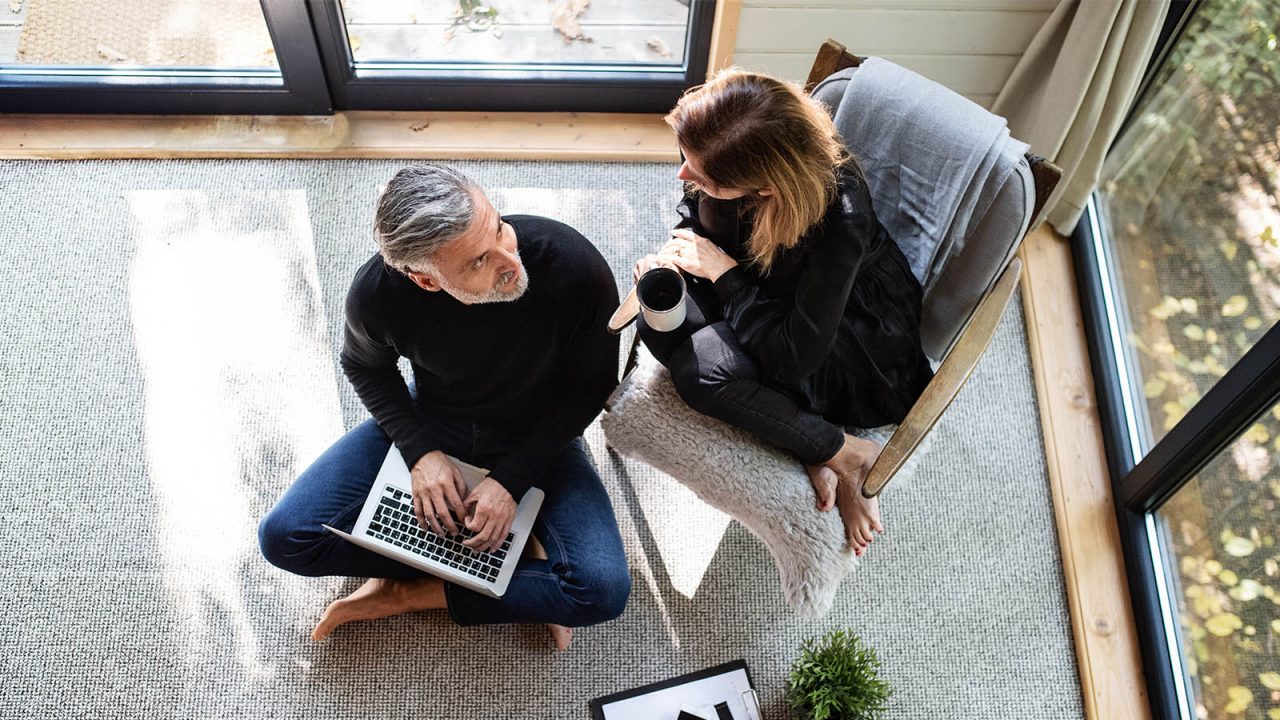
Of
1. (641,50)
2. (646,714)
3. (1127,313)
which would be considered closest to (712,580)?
(646,714)

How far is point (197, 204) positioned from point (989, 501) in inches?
78.2

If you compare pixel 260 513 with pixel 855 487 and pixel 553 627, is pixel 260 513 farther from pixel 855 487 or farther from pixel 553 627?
pixel 855 487

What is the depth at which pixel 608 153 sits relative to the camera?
8.30ft

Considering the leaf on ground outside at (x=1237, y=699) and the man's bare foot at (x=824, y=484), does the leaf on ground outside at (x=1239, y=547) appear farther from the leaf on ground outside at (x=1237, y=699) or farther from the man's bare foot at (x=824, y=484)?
the man's bare foot at (x=824, y=484)

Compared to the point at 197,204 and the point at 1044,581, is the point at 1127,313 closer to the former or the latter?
the point at 1044,581

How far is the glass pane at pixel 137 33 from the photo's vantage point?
2344 mm

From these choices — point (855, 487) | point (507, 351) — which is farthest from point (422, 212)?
point (855, 487)

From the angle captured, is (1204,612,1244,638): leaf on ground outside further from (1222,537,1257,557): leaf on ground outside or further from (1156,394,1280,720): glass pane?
(1222,537,1257,557): leaf on ground outside

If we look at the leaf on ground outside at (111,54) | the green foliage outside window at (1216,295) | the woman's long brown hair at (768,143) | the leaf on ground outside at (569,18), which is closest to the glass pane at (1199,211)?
the green foliage outside window at (1216,295)

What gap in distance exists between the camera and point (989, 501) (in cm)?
218

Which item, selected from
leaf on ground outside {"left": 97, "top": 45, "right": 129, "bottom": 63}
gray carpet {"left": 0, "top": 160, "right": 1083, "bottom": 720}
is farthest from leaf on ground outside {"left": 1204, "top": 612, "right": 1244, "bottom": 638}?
leaf on ground outside {"left": 97, "top": 45, "right": 129, "bottom": 63}

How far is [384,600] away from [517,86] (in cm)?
133

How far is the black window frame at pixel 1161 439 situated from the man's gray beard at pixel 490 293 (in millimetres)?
1263

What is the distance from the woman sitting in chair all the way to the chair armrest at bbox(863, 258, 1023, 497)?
152mm
